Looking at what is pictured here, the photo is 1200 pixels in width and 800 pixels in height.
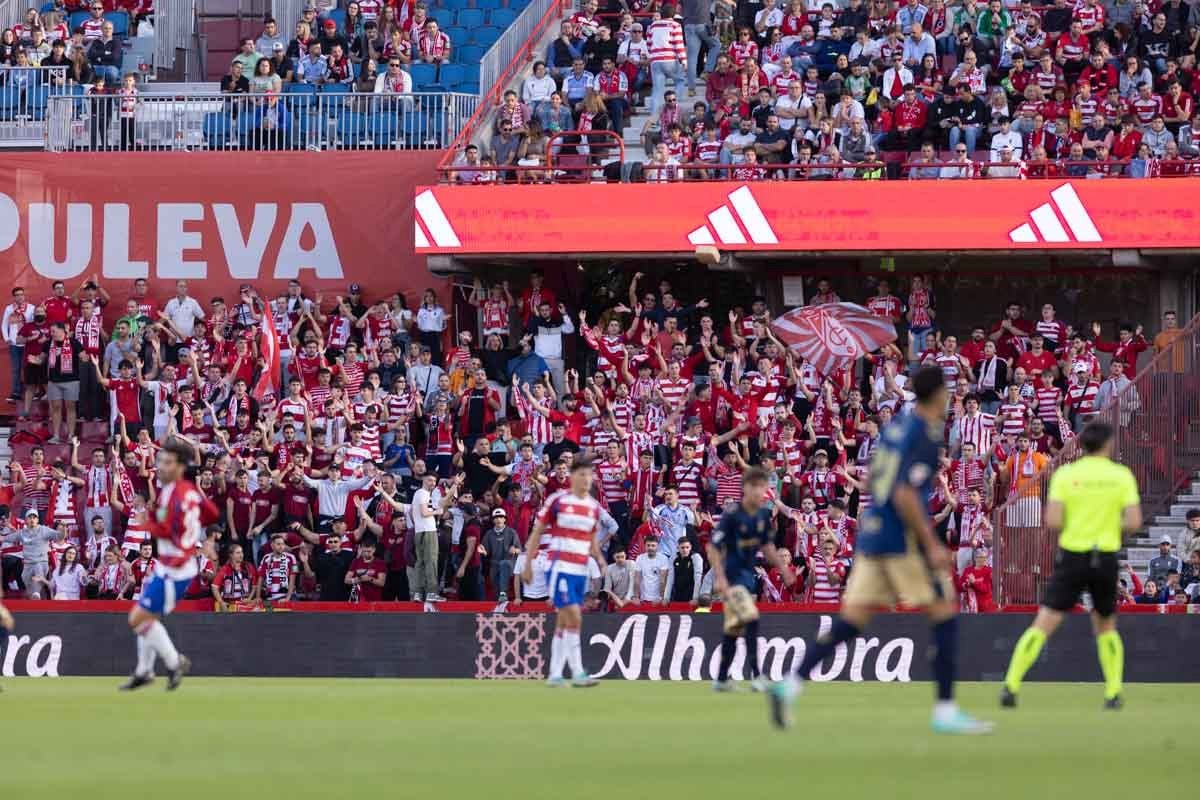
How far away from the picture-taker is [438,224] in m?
30.6

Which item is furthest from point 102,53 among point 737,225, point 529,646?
point 529,646

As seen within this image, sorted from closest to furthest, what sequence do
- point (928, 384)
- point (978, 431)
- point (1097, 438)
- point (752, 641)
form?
point (928, 384), point (1097, 438), point (752, 641), point (978, 431)

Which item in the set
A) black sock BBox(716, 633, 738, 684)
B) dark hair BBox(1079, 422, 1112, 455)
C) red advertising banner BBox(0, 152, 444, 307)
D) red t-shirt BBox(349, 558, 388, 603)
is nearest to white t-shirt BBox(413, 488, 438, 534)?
red t-shirt BBox(349, 558, 388, 603)

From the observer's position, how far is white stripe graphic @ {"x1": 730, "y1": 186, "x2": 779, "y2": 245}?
97.7ft

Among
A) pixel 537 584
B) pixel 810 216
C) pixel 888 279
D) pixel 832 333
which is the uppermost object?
pixel 810 216

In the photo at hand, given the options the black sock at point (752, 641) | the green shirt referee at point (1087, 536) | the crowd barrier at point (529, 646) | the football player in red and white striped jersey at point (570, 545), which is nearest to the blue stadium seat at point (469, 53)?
the crowd barrier at point (529, 646)

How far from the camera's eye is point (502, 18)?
35062 millimetres

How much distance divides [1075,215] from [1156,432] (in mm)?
3980

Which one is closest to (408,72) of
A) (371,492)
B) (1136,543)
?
(371,492)

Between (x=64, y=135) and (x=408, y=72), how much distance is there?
5805 mm

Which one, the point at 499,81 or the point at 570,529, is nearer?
the point at 570,529

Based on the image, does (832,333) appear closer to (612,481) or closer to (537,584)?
(612,481)

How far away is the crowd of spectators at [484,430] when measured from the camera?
1026 inches

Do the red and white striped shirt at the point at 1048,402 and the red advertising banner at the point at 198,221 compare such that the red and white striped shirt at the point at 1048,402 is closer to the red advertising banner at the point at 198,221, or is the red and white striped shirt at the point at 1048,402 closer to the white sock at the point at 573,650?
the white sock at the point at 573,650
